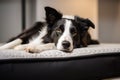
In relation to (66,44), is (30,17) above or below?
above

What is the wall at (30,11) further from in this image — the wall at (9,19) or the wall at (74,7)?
the wall at (74,7)

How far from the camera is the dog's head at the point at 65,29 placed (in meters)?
1.36

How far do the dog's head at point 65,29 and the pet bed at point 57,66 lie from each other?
7.2 inches

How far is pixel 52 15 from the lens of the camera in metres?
1.57

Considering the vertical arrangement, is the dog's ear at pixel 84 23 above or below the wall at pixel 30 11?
below

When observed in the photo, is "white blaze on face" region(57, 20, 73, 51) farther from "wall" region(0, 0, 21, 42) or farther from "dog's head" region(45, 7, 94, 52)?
"wall" region(0, 0, 21, 42)

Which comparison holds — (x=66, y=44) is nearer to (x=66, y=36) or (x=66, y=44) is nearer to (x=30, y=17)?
(x=66, y=36)

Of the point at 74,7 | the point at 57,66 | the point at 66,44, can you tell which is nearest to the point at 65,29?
the point at 66,44

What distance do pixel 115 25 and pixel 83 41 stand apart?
1.26 m

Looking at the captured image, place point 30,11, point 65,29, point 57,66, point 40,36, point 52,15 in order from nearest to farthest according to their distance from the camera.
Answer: point 57,66 < point 65,29 < point 52,15 < point 40,36 < point 30,11

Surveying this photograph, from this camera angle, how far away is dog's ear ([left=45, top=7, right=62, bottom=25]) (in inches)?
61.3

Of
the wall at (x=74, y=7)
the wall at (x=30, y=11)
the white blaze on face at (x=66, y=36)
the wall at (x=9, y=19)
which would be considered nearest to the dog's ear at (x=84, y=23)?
the white blaze on face at (x=66, y=36)

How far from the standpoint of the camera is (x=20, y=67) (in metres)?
1.09

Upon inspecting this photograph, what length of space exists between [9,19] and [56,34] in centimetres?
129
